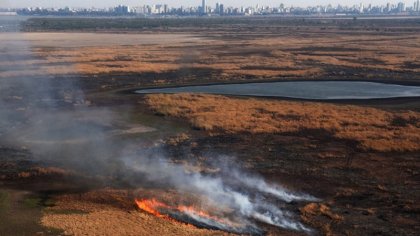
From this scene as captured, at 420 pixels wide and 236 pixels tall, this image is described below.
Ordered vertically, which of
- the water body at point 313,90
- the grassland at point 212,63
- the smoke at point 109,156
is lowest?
the smoke at point 109,156

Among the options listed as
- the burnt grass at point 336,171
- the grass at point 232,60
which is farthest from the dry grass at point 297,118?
the grass at point 232,60

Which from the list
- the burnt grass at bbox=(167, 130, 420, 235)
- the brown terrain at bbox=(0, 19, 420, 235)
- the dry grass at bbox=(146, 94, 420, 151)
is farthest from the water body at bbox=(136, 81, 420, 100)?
the burnt grass at bbox=(167, 130, 420, 235)

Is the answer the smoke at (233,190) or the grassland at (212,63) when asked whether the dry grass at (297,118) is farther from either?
the grassland at (212,63)

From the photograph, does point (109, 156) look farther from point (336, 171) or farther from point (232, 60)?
point (232, 60)

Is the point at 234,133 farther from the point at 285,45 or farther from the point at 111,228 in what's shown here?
the point at 285,45

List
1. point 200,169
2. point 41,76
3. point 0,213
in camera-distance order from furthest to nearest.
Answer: point 41,76
point 200,169
point 0,213

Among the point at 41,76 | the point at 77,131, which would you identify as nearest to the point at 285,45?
the point at 41,76
